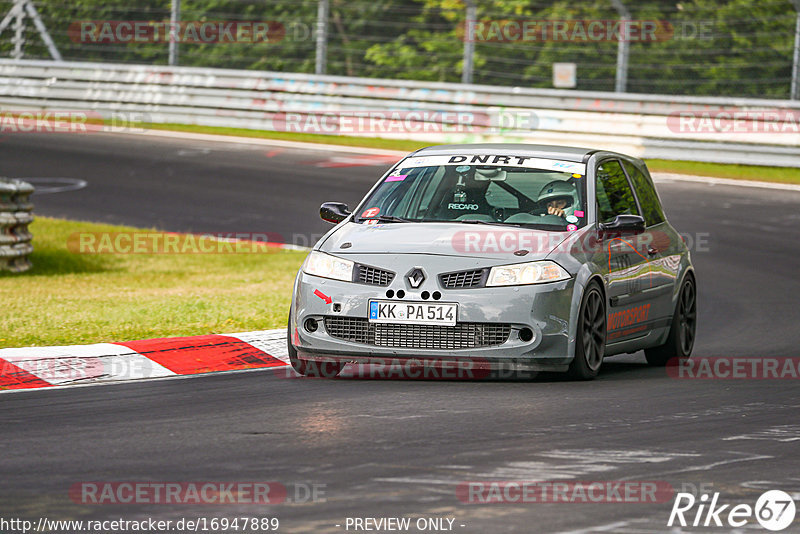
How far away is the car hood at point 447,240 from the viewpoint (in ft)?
28.7

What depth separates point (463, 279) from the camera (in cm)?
860

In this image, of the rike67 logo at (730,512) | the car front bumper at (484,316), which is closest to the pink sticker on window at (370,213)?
the car front bumper at (484,316)

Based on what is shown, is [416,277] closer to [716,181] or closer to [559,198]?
[559,198]

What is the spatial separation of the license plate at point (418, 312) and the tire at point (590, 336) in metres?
0.80

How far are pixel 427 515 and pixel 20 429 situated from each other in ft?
8.57

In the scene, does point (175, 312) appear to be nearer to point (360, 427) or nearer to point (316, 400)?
point (316, 400)

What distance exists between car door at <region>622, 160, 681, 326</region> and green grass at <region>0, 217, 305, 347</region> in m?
2.96

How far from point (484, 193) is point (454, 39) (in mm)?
22537

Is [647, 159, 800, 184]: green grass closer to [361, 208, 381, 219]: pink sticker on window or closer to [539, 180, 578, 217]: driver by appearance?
[539, 180, 578, 217]: driver

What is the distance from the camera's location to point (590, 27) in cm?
2973

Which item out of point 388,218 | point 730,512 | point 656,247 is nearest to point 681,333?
point 656,247

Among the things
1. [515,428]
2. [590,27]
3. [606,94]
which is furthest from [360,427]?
[590,27]

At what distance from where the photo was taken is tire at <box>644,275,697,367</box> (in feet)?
34.3

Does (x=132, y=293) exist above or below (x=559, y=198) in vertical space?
below
